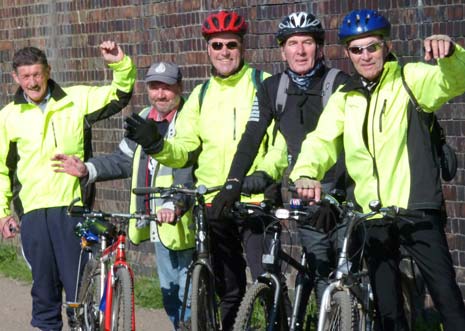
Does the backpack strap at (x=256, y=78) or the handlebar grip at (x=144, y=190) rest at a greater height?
the backpack strap at (x=256, y=78)

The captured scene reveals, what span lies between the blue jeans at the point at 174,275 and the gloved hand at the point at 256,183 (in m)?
1.05

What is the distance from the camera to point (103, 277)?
7.78 meters

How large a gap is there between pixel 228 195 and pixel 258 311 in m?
0.73

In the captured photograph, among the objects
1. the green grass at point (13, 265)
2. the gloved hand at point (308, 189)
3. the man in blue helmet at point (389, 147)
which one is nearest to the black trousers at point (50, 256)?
the man in blue helmet at point (389, 147)

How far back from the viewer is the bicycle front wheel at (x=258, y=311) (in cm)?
665

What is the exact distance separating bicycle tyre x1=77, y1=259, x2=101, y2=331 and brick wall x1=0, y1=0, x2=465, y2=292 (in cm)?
237

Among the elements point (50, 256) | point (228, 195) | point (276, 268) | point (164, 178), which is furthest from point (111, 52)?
point (276, 268)

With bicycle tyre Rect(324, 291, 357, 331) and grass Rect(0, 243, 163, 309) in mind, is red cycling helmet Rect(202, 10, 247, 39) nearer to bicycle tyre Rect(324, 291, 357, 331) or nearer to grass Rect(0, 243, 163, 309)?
bicycle tyre Rect(324, 291, 357, 331)

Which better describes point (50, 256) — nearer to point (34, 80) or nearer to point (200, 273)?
point (34, 80)

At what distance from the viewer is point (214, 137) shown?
7719 mm

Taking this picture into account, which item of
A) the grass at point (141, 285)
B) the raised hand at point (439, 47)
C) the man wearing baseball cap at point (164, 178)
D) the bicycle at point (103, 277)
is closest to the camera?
the raised hand at point (439, 47)

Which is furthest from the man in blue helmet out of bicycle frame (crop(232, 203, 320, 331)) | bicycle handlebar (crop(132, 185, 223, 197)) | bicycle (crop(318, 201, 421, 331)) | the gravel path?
the gravel path

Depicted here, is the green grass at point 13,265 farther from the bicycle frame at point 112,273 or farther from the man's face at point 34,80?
the bicycle frame at point 112,273

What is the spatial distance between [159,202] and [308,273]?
139 cm
